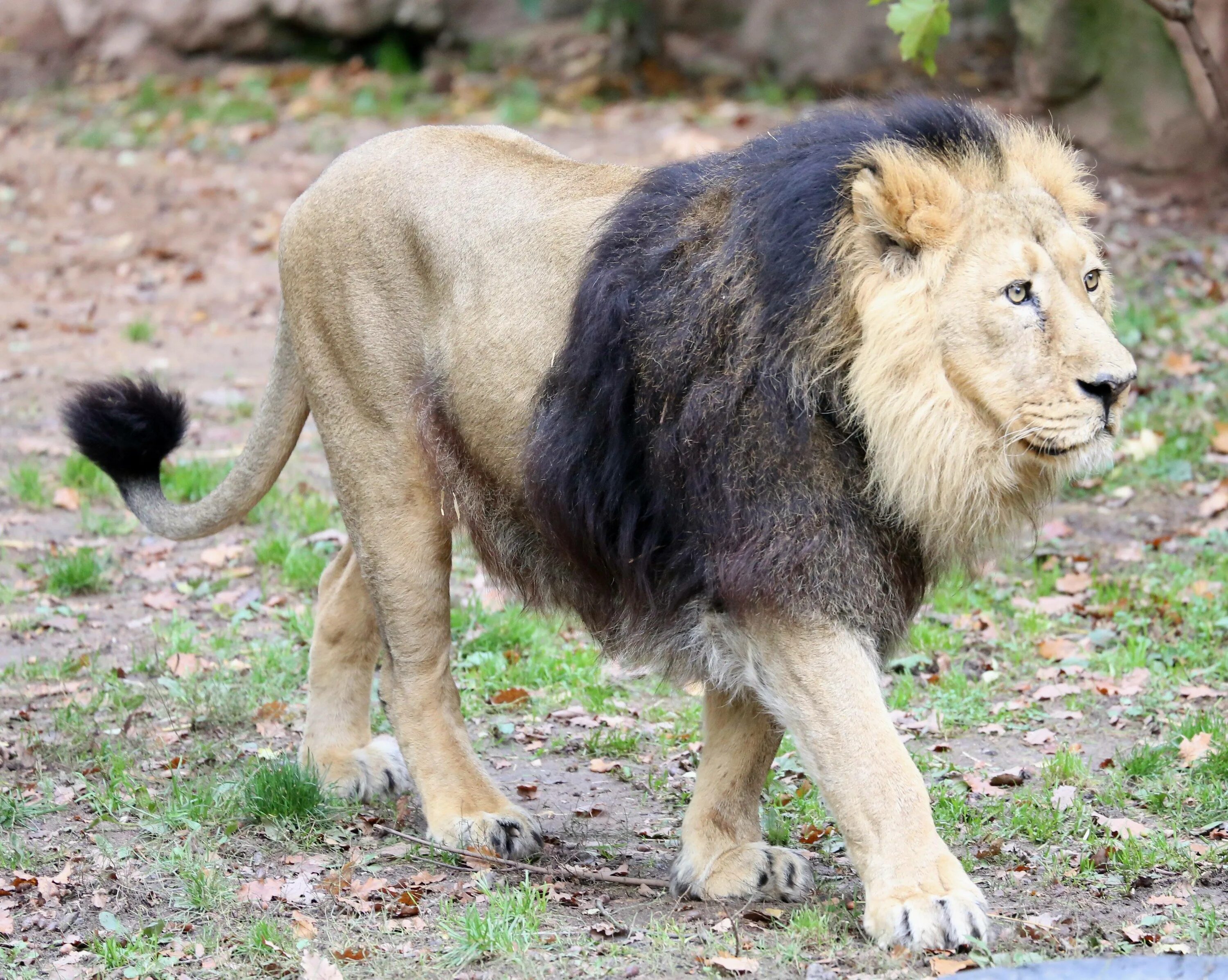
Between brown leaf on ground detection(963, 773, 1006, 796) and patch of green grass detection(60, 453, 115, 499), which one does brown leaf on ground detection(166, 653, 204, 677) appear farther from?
brown leaf on ground detection(963, 773, 1006, 796)

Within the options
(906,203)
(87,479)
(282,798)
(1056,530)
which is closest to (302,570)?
(87,479)

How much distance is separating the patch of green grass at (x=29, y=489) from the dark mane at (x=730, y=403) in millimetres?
3836

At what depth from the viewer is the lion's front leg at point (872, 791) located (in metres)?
3.16

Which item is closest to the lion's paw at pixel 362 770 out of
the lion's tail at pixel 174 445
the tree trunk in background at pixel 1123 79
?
the lion's tail at pixel 174 445

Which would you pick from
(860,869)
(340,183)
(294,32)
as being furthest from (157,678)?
(294,32)

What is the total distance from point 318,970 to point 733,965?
0.91m

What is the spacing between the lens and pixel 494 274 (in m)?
3.93

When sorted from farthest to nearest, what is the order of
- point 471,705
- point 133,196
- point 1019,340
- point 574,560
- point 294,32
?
1. point 294,32
2. point 133,196
3. point 471,705
4. point 574,560
5. point 1019,340

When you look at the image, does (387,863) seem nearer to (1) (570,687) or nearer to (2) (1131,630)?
(1) (570,687)

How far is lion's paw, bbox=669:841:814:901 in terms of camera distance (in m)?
3.71

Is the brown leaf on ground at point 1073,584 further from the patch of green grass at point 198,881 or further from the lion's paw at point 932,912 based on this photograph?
the patch of green grass at point 198,881

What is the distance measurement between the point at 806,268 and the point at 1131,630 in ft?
9.38

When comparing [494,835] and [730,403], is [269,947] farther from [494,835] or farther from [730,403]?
[730,403]

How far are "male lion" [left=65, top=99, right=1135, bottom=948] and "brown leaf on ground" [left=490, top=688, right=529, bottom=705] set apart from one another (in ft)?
2.87
